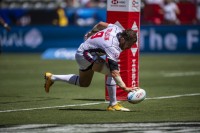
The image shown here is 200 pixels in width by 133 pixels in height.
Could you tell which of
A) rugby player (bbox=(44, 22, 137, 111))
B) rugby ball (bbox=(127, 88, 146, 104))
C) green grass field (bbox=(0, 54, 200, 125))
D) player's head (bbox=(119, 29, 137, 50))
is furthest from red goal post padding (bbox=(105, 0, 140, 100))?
rugby ball (bbox=(127, 88, 146, 104))

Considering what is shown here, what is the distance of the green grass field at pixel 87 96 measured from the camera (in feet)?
41.0

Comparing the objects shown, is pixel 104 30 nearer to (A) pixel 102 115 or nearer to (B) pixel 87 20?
(A) pixel 102 115

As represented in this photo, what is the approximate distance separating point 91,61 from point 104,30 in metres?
0.64

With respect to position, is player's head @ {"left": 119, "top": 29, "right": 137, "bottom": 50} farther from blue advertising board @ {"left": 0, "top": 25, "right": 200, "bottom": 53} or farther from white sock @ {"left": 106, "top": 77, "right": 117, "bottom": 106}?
blue advertising board @ {"left": 0, "top": 25, "right": 200, "bottom": 53}

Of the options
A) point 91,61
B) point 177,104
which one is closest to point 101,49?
point 91,61

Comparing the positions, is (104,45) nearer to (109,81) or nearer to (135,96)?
(109,81)

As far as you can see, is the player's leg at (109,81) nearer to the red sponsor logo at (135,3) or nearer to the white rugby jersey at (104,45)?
the white rugby jersey at (104,45)

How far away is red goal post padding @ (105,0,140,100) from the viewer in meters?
14.8

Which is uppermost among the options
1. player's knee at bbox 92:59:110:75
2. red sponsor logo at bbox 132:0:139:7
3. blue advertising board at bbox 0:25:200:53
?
red sponsor logo at bbox 132:0:139:7

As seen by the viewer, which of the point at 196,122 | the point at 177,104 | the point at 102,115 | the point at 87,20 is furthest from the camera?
the point at 87,20

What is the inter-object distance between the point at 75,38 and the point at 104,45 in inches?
772

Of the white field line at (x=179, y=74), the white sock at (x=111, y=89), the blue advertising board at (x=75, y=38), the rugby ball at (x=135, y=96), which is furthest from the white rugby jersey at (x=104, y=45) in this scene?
the blue advertising board at (x=75, y=38)

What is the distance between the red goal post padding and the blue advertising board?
54.9 ft

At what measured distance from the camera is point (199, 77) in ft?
70.9
